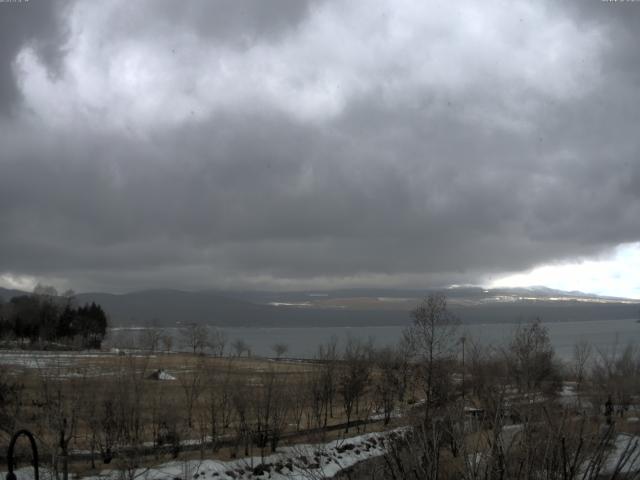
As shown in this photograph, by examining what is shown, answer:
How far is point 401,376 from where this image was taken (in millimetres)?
74500

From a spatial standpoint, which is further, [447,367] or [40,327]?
[40,327]

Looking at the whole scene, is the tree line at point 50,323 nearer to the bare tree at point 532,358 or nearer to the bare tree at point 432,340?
the bare tree at point 432,340

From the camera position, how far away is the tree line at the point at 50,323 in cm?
Result: 13412

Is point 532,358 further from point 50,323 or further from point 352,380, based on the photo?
point 50,323

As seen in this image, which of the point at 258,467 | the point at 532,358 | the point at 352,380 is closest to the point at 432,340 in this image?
the point at 352,380

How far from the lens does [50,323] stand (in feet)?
462

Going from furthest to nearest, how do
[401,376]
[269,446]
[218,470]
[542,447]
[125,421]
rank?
1. [401,376]
2. [269,446]
3. [125,421]
4. [218,470]
5. [542,447]

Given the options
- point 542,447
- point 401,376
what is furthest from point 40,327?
point 542,447

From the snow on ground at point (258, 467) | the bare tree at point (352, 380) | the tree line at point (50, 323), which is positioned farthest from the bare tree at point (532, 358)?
the tree line at point (50, 323)

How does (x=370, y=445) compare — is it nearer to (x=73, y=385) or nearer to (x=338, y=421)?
(x=338, y=421)

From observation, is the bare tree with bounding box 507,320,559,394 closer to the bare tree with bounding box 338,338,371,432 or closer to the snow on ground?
the bare tree with bounding box 338,338,371,432

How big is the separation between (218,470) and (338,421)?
83.0 feet

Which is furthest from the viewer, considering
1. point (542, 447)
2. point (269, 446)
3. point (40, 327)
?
point (40, 327)

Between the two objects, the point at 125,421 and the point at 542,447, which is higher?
the point at 542,447
